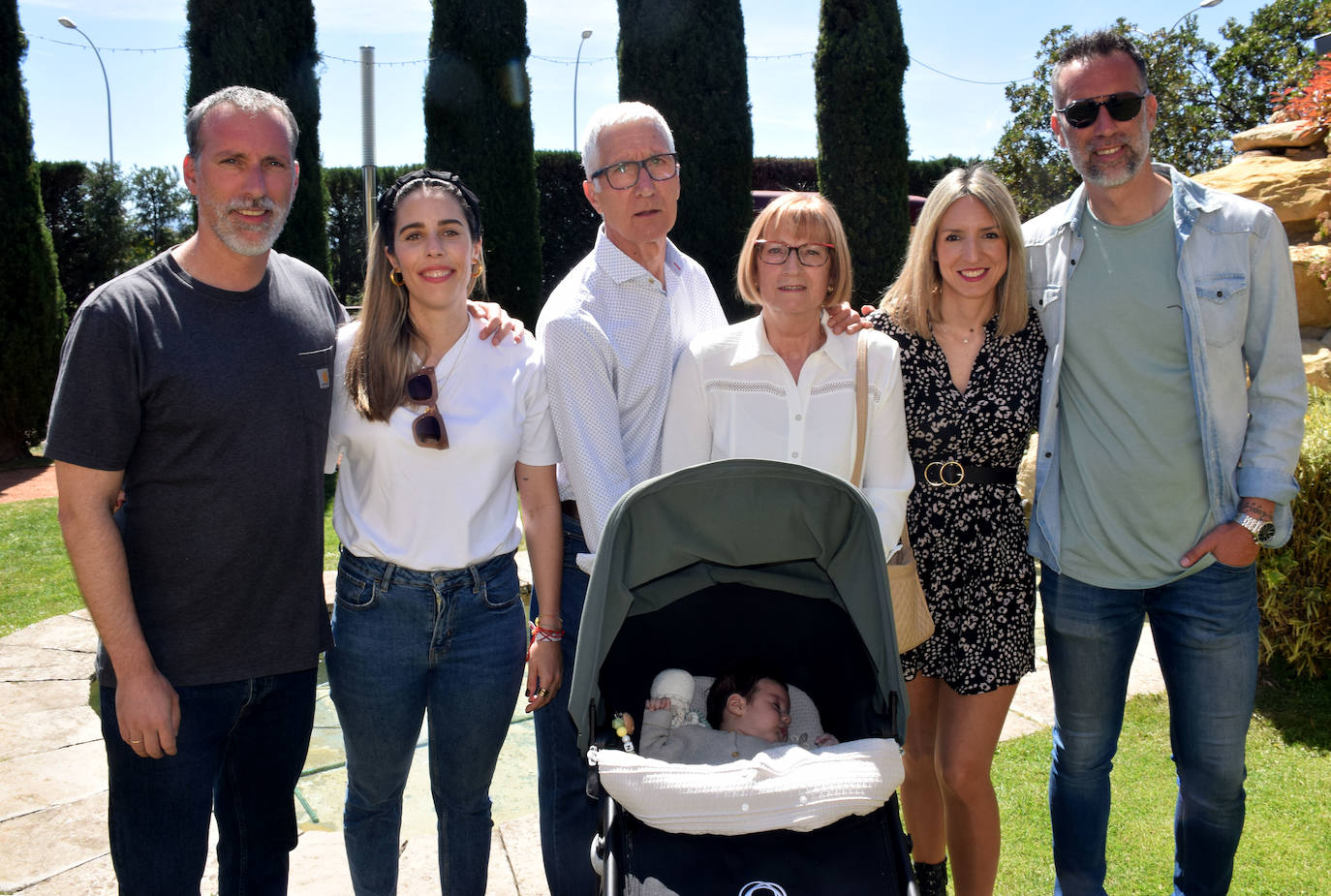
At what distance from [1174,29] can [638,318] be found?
1300 centimetres

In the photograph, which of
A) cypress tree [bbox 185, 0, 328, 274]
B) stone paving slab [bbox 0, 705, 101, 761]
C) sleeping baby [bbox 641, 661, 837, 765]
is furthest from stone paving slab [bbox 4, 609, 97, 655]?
cypress tree [bbox 185, 0, 328, 274]

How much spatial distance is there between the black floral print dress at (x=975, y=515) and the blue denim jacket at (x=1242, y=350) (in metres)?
0.41

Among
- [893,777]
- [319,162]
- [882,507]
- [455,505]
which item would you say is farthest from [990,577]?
[319,162]

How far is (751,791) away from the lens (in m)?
1.72

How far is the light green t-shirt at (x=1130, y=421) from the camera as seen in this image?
8.07 ft

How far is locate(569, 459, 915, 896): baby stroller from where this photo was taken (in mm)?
1734

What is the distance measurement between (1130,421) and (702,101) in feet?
32.4

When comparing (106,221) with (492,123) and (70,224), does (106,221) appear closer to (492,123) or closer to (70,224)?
(70,224)

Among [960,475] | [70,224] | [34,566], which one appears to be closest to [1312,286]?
[960,475]

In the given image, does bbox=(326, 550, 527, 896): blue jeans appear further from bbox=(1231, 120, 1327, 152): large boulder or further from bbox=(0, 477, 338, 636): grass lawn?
bbox=(1231, 120, 1327, 152): large boulder

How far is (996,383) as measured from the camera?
2559 mm

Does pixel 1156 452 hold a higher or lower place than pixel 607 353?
lower

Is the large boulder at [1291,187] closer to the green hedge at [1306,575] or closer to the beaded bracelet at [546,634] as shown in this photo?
the green hedge at [1306,575]

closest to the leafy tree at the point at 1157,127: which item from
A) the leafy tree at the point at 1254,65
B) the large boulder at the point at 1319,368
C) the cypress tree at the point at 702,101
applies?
the leafy tree at the point at 1254,65
